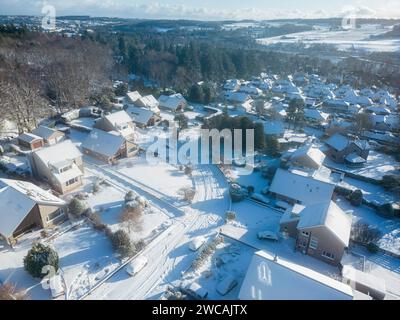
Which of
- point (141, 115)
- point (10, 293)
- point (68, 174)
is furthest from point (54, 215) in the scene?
point (141, 115)

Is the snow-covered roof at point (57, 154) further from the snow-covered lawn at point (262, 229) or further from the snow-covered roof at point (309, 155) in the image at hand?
the snow-covered roof at point (309, 155)

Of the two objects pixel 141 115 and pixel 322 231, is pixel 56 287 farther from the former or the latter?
pixel 141 115

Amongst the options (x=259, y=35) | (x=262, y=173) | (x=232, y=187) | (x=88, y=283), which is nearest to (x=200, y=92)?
(x=262, y=173)

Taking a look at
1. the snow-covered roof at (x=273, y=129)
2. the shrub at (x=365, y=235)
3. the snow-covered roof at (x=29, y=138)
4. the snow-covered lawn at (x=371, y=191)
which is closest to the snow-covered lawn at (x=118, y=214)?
the snow-covered roof at (x=29, y=138)

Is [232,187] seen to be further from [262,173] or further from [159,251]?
[159,251]

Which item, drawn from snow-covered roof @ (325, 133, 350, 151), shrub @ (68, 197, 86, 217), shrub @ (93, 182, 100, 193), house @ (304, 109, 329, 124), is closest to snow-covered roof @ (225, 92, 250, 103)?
house @ (304, 109, 329, 124)

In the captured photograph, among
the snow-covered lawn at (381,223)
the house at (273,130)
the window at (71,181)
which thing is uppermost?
the house at (273,130)
